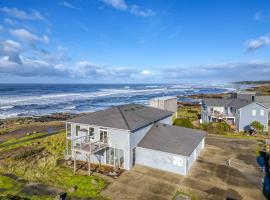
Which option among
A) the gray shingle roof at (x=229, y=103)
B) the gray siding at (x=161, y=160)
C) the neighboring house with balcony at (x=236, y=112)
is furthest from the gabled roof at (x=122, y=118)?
the gray shingle roof at (x=229, y=103)

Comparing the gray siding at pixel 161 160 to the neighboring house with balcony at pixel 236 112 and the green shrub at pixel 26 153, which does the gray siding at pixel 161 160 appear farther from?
the neighboring house with balcony at pixel 236 112

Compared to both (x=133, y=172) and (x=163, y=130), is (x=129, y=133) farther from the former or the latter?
(x=163, y=130)

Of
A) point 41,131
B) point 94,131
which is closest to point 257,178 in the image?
point 94,131

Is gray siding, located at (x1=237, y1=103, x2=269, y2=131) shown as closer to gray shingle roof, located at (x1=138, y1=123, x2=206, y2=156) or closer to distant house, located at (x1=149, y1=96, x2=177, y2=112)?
distant house, located at (x1=149, y1=96, x2=177, y2=112)

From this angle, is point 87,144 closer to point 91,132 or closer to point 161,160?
point 91,132

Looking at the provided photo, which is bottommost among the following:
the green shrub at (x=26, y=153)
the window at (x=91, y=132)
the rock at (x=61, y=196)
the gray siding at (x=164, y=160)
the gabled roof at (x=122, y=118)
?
the rock at (x=61, y=196)

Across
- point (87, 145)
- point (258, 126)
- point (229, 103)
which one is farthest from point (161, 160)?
point (229, 103)

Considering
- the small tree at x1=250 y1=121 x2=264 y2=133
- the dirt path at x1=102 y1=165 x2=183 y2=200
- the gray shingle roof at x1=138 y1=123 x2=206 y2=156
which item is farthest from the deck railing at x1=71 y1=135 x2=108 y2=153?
the small tree at x1=250 y1=121 x2=264 y2=133
